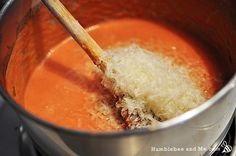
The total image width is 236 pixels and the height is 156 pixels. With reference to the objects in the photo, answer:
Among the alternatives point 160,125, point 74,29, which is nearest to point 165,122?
point 160,125

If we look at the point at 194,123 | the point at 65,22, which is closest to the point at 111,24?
the point at 65,22

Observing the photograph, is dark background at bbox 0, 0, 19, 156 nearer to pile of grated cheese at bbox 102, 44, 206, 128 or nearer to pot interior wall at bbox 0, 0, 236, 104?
pot interior wall at bbox 0, 0, 236, 104

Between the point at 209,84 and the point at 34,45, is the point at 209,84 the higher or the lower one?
the lower one

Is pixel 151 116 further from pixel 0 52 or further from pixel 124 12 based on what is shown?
pixel 124 12

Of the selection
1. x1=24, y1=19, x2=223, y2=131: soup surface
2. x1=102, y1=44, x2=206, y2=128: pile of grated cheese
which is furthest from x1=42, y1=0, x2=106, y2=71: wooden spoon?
x1=24, y1=19, x2=223, y2=131: soup surface

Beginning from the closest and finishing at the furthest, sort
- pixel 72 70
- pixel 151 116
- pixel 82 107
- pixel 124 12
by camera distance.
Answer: pixel 151 116, pixel 82 107, pixel 72 70, pixel 124 12

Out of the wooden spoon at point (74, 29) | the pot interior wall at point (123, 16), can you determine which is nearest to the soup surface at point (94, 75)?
the pot interior wall at point (123, 16)

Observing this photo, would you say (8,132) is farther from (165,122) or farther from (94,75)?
(165,122)

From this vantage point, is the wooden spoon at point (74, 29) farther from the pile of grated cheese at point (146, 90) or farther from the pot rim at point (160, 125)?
the pot rim at point (160, 125)
